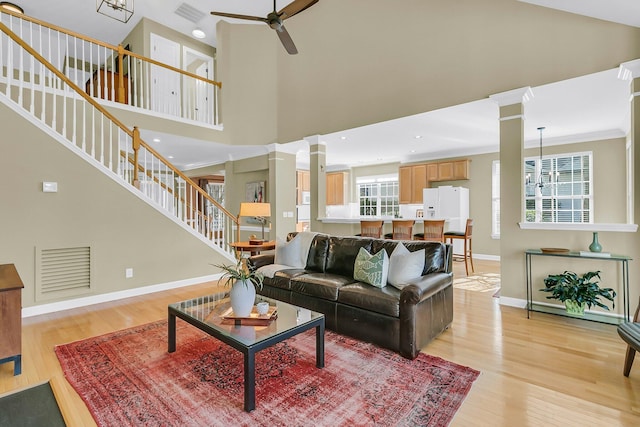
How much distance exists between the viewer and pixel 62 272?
3.87 m

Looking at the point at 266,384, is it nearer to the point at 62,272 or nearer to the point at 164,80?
the point at 62,272

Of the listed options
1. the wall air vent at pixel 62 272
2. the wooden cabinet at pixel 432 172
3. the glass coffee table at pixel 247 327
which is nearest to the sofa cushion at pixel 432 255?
the glass coffee table at pixel 247 327

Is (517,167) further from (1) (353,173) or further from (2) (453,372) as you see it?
(1) (353,173)

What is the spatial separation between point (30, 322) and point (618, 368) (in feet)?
18.1

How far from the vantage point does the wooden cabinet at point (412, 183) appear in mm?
8156

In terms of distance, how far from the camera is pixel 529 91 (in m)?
3.84

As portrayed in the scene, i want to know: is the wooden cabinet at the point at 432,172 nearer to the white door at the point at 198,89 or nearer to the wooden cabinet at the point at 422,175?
the wooden cabinet at the point at 422,175

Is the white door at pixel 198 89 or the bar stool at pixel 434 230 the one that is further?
the white door at pixel 198 89

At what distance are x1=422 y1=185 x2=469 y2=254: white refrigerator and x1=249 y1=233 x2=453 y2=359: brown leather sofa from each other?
4.20m

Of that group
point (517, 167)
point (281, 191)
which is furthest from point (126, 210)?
point (517, 167)

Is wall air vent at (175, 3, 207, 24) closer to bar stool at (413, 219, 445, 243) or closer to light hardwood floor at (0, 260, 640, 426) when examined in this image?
light hardwood floor at (0, 260, 640, 426)

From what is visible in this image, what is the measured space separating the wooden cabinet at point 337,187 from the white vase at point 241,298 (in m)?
7.93

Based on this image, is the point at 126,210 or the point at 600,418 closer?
the point at 600,418

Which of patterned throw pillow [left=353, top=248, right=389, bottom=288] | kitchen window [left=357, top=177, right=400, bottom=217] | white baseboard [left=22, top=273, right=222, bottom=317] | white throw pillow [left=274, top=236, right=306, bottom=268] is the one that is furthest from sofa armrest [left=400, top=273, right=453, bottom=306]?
kitchen window [left=357, top=177, right=400, bottom=217]
